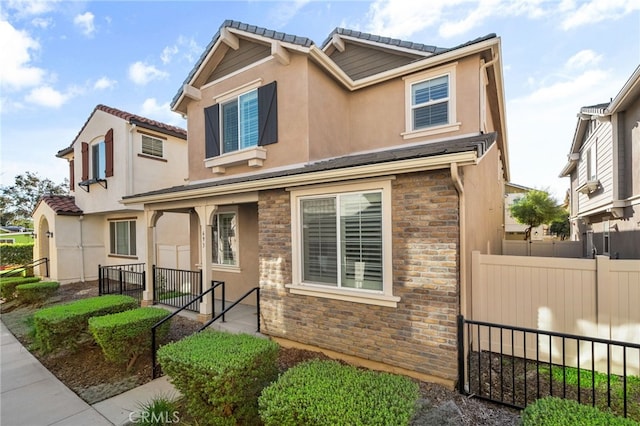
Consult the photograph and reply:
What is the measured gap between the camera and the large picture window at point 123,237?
13526 mm

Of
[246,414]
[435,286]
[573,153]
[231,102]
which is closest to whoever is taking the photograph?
[246,414]

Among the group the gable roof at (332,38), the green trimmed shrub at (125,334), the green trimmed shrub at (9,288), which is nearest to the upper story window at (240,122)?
the gable roof at (332,38)

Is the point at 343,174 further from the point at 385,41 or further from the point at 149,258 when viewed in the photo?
the point at 149,258

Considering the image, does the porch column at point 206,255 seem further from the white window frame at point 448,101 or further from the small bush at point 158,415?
the white window frame at point 448,101

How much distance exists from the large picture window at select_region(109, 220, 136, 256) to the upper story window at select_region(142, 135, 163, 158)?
3317 mm

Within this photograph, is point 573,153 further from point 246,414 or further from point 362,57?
point 246,414

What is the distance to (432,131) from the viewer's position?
7.08 metres

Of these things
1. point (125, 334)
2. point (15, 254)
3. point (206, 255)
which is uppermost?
point (206, 255)

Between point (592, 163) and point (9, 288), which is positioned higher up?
point (592, 163)

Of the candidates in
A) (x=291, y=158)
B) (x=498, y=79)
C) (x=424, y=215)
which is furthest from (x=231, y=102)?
(x=498, y=79)

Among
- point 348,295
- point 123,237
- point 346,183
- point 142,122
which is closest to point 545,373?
point 348,295

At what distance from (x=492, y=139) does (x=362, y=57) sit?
4838 mm

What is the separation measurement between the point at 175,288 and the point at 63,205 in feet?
28.8

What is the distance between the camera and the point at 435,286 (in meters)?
4.34
